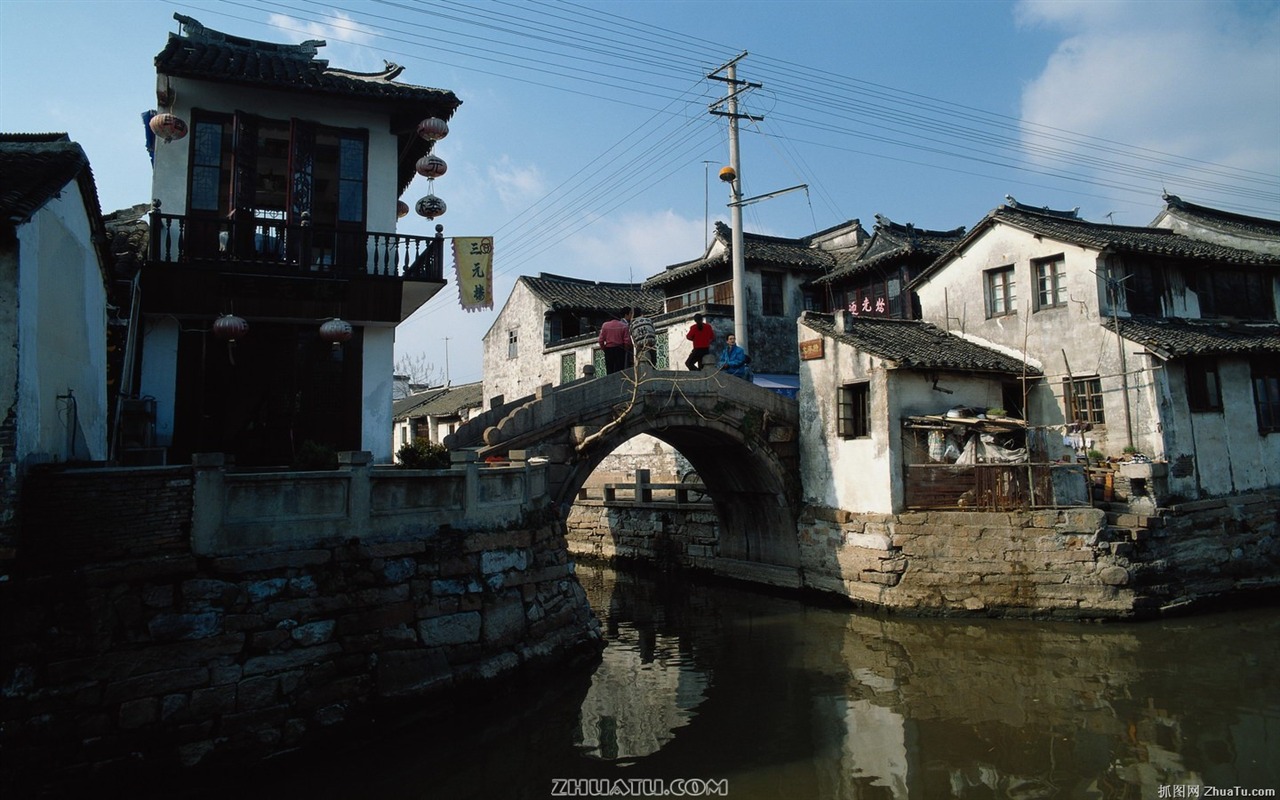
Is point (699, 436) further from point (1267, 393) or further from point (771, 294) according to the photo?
point (1267, 393)

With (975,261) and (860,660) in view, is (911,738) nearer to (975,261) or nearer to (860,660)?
(860,660)

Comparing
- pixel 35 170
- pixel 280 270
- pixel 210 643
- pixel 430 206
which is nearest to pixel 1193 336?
pixel 430 206

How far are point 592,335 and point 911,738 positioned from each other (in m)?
19.1

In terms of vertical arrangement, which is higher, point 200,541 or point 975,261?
point 975,261

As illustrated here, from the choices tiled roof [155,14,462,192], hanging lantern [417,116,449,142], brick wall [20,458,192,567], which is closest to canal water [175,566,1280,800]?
brick wall [20,458,192,567]

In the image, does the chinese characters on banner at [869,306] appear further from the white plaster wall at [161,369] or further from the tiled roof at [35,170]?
the tiled roof at [35,170]

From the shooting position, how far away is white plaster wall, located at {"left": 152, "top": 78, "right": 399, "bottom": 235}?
35.6ft

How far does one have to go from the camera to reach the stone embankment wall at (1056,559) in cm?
1308

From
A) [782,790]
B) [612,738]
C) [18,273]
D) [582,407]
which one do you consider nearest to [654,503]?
[582,407]

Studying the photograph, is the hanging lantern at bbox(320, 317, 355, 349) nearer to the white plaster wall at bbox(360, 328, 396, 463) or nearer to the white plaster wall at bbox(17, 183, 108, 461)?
the white plaster wall at bbox(360, 328, 396, 463)

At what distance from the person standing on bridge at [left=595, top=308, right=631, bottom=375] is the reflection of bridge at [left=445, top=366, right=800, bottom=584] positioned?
31.2 inches

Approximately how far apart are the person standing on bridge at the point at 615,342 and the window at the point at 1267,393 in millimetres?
13002

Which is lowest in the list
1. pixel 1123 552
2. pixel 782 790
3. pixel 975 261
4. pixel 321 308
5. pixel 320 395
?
pixel 782 790

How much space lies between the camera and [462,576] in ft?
31.0
